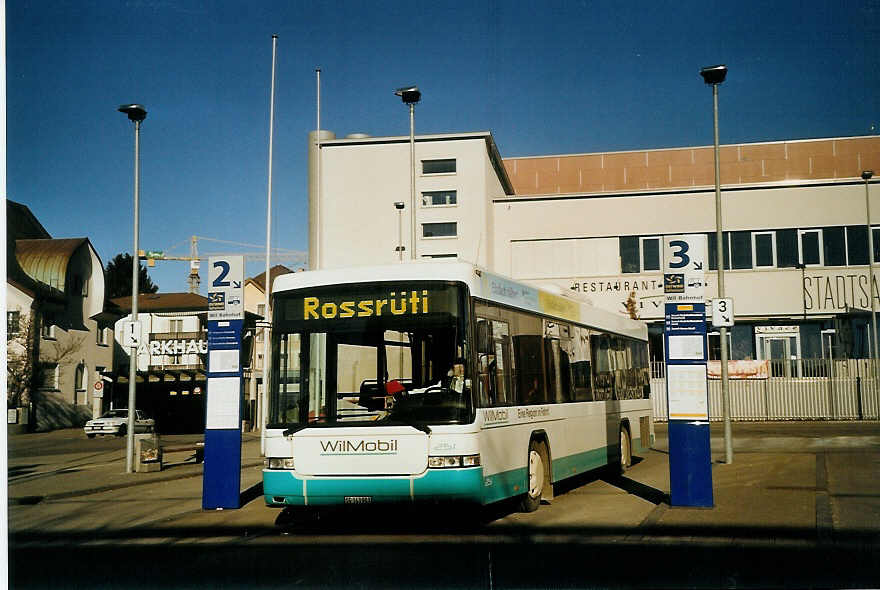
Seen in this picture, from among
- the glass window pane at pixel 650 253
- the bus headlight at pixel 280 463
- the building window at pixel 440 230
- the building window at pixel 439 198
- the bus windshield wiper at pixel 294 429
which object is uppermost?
the building window at pixel 439 198

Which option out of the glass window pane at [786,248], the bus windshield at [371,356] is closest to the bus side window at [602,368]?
the bus windshield at [371,356]

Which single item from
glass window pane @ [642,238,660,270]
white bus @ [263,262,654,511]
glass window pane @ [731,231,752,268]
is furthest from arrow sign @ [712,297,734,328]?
glass window pane @ [731,231,752,268]

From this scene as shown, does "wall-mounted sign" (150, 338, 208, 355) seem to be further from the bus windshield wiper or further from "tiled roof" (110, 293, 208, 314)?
the bus windshield wiper

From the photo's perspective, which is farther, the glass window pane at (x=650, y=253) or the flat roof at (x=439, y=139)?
the flat roof at (x=439, y=139)

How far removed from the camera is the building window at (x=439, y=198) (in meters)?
59.5

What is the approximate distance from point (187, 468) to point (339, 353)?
503 inches

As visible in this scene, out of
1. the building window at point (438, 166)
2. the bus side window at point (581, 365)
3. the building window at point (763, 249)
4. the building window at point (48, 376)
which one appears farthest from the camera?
the building window at point (438, 166)

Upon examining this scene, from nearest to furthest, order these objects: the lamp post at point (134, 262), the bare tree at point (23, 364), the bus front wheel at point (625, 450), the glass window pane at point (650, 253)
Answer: the bus front wheel at point (625, 450), the lamp post at point (134, 262), the bare tree at point (23, 364), the glass window pane at point (650, 253)

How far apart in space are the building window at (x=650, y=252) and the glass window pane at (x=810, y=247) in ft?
23.2

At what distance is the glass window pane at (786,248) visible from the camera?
46.7 metres

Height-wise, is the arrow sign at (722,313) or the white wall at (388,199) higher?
the white wall at (388,199)

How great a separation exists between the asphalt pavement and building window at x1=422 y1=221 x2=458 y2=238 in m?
42.3

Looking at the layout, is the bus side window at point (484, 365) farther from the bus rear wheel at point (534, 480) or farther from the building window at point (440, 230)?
the building window at point (440, 230)

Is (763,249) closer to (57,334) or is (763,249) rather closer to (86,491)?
(57,334)
